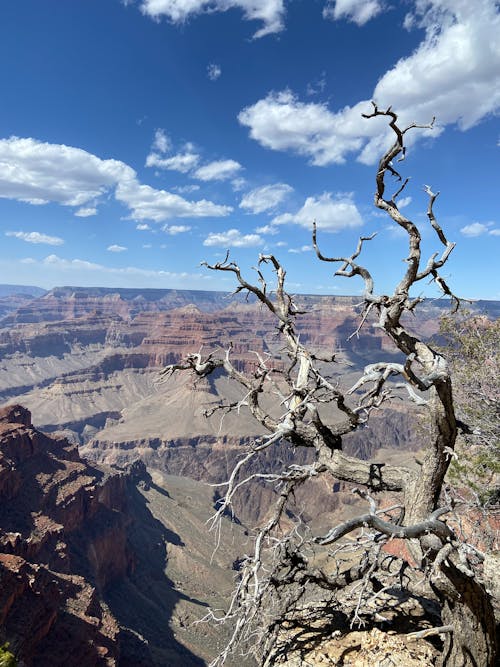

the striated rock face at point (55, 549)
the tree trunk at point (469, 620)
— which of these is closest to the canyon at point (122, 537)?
the striated rock face at point (55, 549)

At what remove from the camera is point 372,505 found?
4887 millimetres

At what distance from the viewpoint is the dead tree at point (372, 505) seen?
5.83m

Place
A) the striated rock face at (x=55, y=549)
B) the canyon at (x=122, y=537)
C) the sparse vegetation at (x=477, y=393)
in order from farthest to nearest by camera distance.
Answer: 1. the canyon at (x=122, y=537)
2. the striated rock face at (x=55, y=549)
3. the sparse vegetation at (x=477, y=393)

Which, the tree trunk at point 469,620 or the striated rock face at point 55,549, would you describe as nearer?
the tree trunk at point 469,620

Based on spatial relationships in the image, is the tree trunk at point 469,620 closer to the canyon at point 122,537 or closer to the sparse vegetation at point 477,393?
the canyon at point 122,537

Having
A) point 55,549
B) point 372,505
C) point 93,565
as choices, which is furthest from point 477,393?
point 93,565

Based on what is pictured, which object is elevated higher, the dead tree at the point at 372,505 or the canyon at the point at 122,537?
the dead tree at the point at 372,505

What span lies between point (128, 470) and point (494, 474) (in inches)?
3160

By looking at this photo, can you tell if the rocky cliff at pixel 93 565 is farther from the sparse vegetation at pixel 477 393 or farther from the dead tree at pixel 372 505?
the sparse vegetation at pixel 477 393

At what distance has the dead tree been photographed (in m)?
5.83

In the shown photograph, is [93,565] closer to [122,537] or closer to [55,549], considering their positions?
[122,537]

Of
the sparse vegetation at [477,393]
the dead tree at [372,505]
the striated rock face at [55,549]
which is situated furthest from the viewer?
the striated rock face at [55,549]

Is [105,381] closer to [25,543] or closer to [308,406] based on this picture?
[25,543]

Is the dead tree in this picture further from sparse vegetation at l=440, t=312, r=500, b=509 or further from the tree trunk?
sparse vegetation at l=440, t=312, r=500, b=509
